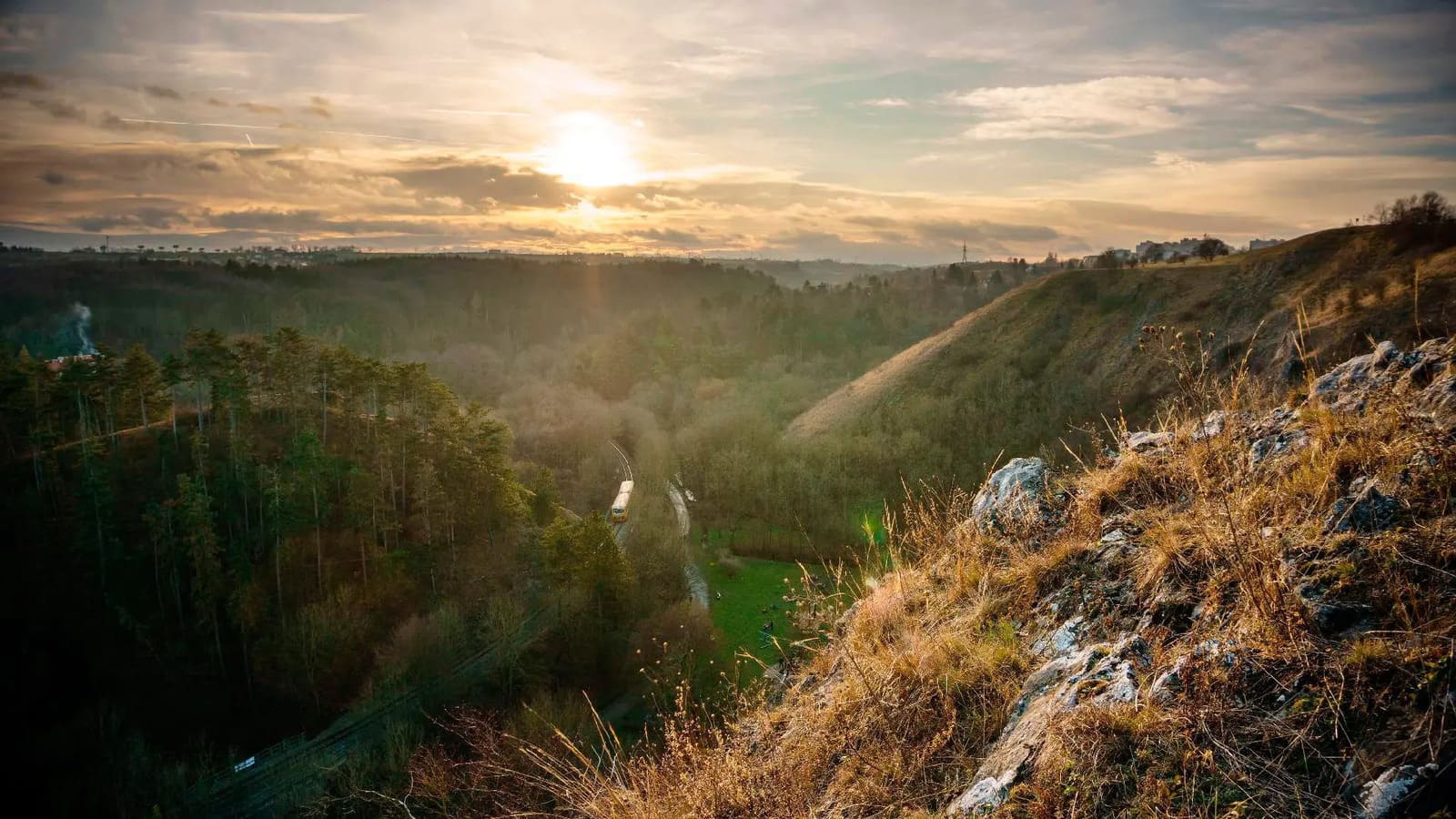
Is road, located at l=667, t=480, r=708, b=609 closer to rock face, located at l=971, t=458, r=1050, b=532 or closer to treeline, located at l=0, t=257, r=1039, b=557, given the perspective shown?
treeline, located at l=0, t=257, r=1039, b=557

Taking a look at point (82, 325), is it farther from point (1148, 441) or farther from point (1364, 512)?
point (1364, 512)

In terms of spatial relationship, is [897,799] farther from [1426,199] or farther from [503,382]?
[503,382]

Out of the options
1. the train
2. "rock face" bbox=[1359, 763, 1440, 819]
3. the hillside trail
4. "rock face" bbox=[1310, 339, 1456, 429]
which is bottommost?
the train

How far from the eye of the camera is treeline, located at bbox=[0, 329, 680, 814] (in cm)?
2778

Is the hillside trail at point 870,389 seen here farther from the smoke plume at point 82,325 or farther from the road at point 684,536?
the smoke plume at point 82,325

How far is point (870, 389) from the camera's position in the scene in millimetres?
60844

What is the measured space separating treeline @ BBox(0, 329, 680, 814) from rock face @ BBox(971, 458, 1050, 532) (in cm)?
2199

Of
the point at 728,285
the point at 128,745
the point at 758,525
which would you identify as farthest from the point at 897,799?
the point at 728,285

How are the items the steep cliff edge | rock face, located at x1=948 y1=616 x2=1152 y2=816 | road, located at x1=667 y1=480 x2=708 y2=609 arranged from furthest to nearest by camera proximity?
road, located at x1=667 y1=480 x2=708 y2=609, rock face, located at x1=948 y1=616 x2=1152 y2=816, the steep cliff edge

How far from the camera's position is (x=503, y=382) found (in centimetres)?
8600

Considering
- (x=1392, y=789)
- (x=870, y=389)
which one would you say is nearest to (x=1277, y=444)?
(x=1392, y=789)

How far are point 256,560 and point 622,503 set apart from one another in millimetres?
21179

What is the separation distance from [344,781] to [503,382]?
68741 mm

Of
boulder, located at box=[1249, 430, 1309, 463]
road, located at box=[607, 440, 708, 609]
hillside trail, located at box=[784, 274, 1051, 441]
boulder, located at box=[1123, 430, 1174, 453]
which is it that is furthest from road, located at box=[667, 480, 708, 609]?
boulder, located at box=[1249, 430, 1309, 463]
